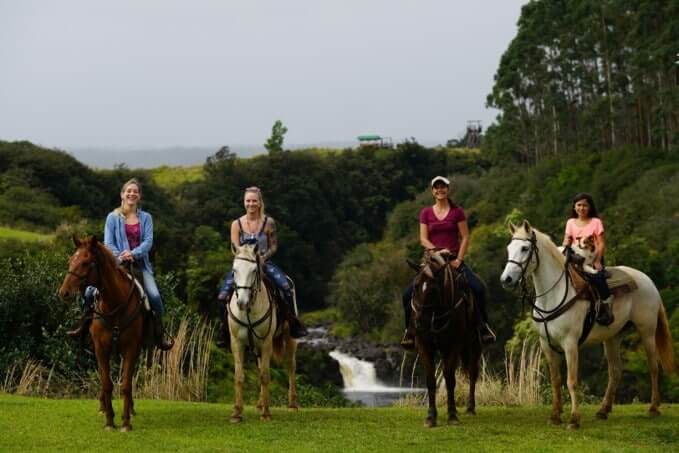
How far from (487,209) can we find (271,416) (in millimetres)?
68862

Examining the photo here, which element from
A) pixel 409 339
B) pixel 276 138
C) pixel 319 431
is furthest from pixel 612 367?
pixel 276 138

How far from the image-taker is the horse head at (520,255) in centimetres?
1267

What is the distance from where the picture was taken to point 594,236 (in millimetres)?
14125

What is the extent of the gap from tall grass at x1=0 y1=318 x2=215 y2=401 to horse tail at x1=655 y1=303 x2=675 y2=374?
731 centimetres

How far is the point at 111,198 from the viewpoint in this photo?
8588cm

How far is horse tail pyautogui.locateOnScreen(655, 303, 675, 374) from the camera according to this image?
588 inches

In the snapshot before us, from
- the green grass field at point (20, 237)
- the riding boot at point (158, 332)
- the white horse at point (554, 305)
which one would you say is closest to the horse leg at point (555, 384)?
the white horse at point (554, 305)

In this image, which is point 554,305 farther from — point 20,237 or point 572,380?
point 20,237

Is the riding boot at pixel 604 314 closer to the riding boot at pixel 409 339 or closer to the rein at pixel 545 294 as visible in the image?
the rein at pixel 545 294

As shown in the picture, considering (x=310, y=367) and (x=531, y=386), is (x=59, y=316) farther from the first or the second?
(x=310, y=367)

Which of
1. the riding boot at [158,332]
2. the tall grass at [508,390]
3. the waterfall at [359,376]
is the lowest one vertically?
the waterfall at [359,376]

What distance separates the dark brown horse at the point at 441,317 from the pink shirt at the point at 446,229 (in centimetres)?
39

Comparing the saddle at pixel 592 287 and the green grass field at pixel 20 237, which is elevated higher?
the green grass field at pixel 20 237

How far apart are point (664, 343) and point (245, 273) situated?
5.94 m
